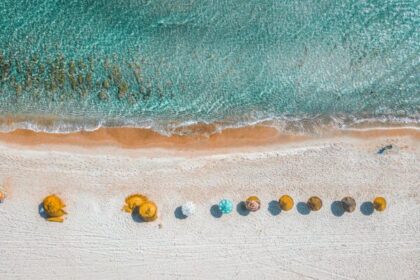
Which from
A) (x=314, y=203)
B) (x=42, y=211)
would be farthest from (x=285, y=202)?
(x=42, y=211)

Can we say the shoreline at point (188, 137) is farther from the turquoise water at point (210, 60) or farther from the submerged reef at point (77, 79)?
the submerged reef at point (77, 79)

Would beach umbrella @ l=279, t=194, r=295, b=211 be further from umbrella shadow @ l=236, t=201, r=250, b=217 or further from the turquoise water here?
the turquoise water

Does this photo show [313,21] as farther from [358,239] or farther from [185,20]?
[358,239]

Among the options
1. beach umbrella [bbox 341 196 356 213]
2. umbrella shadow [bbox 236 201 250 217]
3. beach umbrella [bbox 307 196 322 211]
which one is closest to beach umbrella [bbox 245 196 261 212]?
umbrella shadow [bbox 236 201 250 217]

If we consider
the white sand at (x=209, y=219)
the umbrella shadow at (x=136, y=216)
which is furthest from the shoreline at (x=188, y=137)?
the umbrella shadow at (x=136, y=216)

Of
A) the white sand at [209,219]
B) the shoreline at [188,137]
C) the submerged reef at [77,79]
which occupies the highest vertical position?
the submerged reef at [77,79]

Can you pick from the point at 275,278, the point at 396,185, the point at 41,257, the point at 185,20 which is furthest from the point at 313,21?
the point at 41,257
